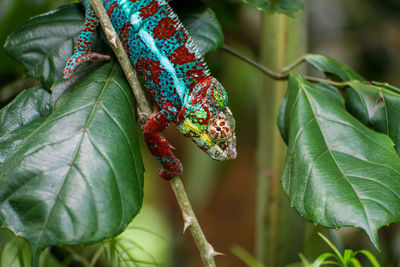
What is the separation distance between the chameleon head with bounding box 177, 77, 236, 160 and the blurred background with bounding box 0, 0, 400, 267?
38cm

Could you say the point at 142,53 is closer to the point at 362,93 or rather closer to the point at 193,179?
the point at 362,93

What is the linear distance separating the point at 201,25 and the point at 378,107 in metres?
0.47

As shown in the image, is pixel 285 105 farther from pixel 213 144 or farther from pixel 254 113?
pixel 254 113

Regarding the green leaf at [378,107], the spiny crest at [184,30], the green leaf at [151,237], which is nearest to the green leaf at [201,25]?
the spiny crest at [184,30]

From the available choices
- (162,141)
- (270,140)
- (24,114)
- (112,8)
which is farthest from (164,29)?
(270,140)

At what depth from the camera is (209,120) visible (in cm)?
105

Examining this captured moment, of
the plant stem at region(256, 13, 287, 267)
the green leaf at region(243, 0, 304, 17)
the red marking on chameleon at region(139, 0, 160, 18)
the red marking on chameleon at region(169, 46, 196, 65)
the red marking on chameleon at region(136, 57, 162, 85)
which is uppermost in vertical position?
the red marking on chameleon at region(139, 0, 160, 18)

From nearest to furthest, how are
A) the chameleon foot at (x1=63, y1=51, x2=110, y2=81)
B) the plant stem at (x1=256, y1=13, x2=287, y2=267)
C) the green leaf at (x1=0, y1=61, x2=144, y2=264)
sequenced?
the green leaf at (x1=0, y1=61, x2=144, y2=264), the chameleon foot at (x1=63, y1=51, x2=110, y2=81), the plant stem at (x1=256, y1=13, x2=287, y2=267)

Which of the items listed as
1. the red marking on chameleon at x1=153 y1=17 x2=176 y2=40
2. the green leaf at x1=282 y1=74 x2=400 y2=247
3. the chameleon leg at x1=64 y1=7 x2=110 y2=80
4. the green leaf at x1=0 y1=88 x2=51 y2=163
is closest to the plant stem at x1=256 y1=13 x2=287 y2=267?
the green leaf at x1=282 y1=74 x2=400 y2=247

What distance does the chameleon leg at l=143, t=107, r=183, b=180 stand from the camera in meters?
1.01

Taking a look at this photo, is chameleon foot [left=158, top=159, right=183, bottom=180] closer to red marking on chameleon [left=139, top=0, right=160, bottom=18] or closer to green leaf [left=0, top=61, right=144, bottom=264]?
green leaf [left=0, top=61, right=144, bottom=264]

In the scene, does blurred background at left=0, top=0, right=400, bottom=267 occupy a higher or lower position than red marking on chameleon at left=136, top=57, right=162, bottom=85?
lower

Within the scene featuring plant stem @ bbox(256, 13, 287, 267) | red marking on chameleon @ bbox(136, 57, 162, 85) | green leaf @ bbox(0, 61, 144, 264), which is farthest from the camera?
plant stem @ bbox(256, 13, 287, 267)

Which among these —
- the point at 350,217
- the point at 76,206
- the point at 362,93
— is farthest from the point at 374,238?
the point at 76,206
